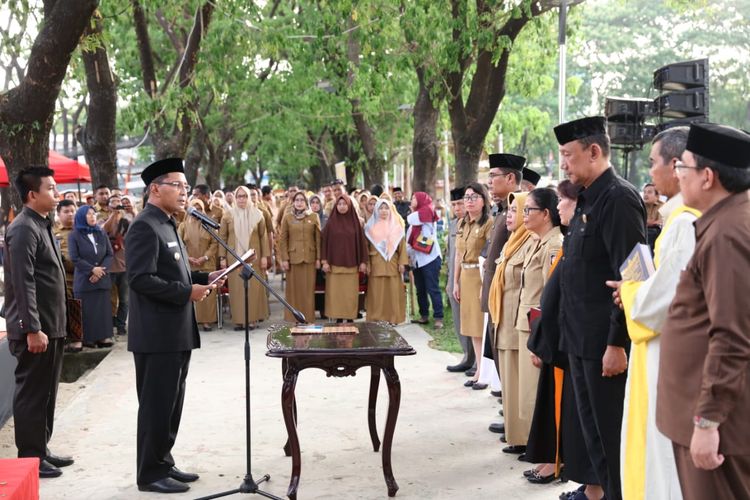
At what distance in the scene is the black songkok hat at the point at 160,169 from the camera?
19.7 feet

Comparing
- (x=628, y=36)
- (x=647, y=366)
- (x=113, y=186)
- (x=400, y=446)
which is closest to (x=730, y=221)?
(x=647, y=366)

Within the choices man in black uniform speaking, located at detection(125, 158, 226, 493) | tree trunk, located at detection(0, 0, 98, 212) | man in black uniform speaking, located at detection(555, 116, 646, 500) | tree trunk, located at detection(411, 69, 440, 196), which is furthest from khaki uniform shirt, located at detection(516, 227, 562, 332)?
tree trunk, located at detection(411, 69, 440, 196)

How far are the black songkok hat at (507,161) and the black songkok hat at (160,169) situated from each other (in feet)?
8.84

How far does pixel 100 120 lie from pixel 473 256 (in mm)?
7331

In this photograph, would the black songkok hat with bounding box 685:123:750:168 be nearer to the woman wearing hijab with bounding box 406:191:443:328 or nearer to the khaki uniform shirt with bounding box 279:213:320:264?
the woman wearing hijab with bounding box 406:191:443:328

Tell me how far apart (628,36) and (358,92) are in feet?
120

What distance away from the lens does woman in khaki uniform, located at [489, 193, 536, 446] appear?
6.75m

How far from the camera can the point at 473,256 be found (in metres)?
8.93

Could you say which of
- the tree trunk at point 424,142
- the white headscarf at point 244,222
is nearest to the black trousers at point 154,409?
the white headscarf at point 244,222

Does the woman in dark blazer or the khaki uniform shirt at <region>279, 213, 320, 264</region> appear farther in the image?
the khaki uniform shirt at <region>279, 213, 320, 264</region>

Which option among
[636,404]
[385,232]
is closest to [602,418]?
[636,404]

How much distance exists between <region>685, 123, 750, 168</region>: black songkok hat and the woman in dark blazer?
355 inches

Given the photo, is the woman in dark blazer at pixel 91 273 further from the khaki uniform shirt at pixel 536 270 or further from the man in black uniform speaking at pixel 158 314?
the khaki uniform shirt at pixel 536 270

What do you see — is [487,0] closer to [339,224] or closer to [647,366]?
[339,224]
